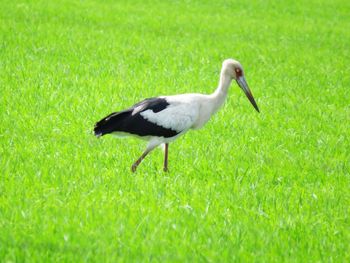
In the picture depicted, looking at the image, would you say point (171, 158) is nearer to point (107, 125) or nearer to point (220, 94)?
point (220, 94)

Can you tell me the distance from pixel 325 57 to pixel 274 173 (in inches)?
387

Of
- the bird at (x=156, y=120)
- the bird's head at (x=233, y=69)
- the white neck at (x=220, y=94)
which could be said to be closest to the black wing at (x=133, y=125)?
the bird at (x=156, y=120)

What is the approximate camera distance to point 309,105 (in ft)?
36.7

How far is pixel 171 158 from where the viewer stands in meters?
7.83

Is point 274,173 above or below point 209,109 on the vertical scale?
below

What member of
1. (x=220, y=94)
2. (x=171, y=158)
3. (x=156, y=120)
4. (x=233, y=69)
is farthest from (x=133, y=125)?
(x=233, y=69)

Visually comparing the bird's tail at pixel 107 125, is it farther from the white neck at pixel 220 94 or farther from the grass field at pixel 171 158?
the white neck at pixel 220 94

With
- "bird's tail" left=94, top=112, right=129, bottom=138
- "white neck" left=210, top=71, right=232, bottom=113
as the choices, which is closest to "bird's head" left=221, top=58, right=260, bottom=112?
"white neck" left=210, top=71, right=232, bottom=113

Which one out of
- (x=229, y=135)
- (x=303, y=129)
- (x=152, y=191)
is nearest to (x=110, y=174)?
(x=152, y=191)

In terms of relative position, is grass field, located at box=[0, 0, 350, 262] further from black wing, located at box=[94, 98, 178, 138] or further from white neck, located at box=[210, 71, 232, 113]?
white neck, located at box=[210, 71, 232, 113]

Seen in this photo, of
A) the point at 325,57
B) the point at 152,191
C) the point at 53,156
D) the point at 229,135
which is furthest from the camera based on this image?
the point at 325,57

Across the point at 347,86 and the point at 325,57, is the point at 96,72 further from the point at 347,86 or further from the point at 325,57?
→ the point at 325,57

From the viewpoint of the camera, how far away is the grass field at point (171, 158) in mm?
5285

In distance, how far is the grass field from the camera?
17.3 ft
